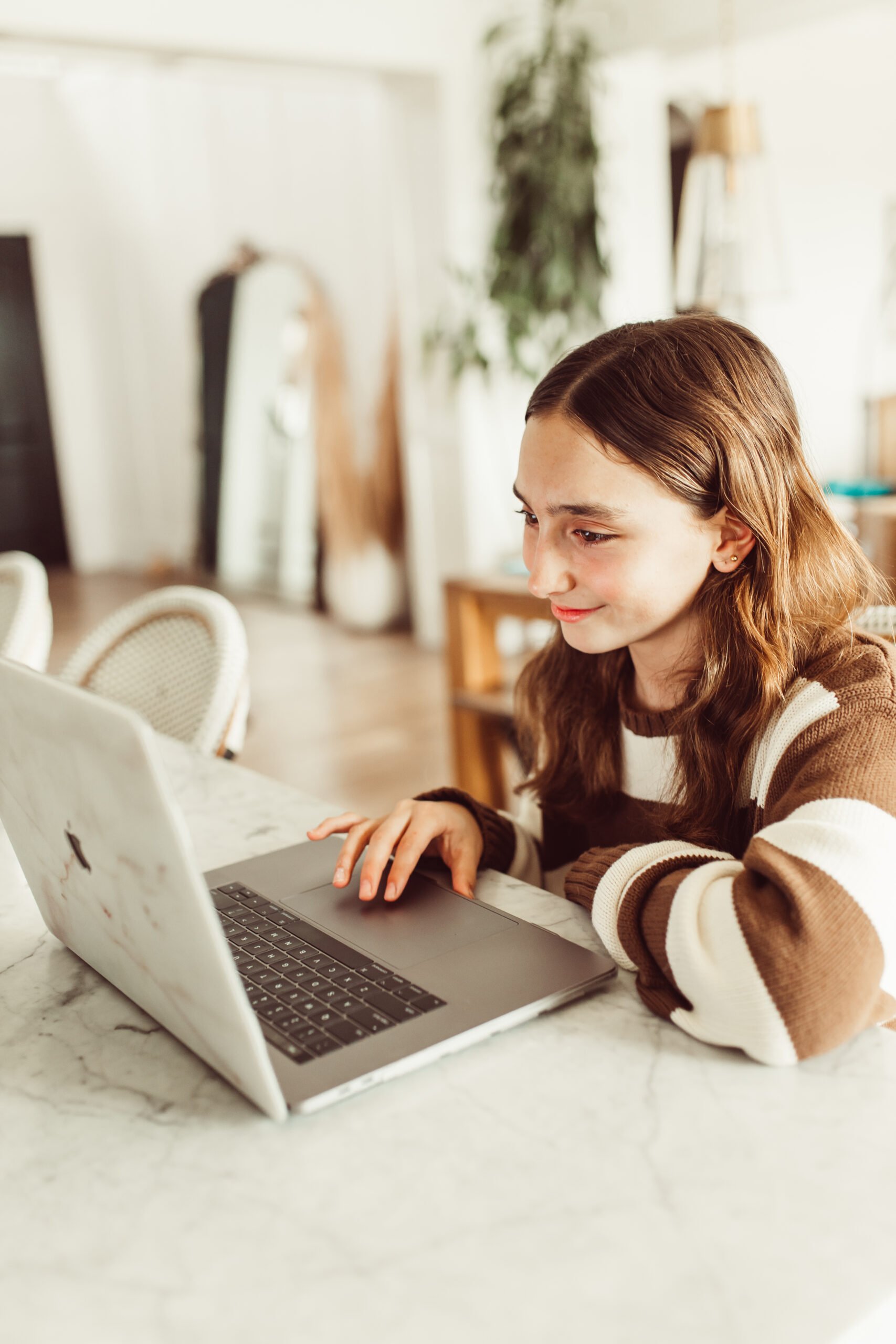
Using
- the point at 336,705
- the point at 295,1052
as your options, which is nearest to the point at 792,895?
the point at 295,1052

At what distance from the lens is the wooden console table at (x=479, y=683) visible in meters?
2.68

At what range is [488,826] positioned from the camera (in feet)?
3.63

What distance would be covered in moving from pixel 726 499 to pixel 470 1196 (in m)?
0.60

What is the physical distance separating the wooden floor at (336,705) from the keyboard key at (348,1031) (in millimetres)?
1935

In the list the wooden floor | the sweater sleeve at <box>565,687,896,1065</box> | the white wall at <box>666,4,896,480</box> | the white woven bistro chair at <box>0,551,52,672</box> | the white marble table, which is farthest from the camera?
the white wall at <box>666,4,896,480</box>

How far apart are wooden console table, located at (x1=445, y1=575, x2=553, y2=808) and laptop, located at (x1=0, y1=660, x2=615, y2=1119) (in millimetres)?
1729

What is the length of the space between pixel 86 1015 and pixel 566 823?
57 centimetres

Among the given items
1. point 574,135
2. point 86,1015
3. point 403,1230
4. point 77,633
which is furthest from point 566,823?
point 77,633

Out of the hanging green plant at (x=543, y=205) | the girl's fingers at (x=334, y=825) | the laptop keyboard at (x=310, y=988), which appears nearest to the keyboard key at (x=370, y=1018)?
the laptop keyboard at (x=310, y=988)

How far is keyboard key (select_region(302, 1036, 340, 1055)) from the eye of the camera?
711mm

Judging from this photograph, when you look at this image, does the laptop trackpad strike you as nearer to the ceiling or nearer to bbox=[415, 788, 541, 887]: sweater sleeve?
bbox=[415, 788, 541, 887]: sweater sleeve

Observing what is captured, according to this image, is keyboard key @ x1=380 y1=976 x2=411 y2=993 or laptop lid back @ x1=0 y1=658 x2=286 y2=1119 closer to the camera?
laptop lid back @ x1=0 y1=658 x2=286 y2=1119

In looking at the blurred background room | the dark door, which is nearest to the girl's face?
the blurred background room

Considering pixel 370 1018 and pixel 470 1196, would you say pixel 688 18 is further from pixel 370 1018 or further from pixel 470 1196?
pixel 470 1196
